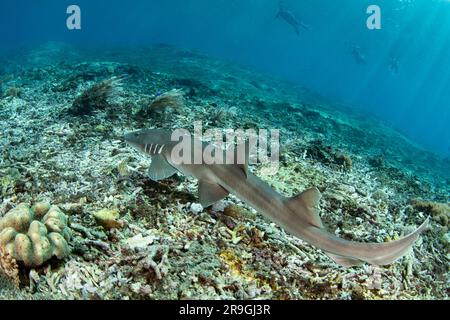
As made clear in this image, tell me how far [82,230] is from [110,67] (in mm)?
13977

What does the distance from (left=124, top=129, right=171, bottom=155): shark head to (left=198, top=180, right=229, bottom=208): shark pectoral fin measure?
0.87m

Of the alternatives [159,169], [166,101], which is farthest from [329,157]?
[159,169]

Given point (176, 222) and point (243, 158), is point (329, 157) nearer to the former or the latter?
point (176, 222)

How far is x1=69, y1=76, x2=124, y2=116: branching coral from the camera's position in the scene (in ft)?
30.8

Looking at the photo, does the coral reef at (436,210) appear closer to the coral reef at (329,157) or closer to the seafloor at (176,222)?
the seafloor at (176,222)

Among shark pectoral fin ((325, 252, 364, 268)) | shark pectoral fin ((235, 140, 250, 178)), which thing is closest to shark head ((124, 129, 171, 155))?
shark pectoral fin ((235, 140, 250, 178))

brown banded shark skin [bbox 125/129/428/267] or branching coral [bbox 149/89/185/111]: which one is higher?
brown banded shark skin [bbox 125/129/428/267]

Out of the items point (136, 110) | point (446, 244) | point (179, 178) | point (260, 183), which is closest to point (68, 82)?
point (136, 110)

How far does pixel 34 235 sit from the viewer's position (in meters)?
3.74

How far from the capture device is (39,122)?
8828mm

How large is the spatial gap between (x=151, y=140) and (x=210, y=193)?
1.23 metres

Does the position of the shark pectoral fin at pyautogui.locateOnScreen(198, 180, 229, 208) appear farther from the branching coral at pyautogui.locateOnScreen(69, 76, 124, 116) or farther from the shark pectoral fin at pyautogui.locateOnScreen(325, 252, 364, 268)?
the branching coral at pyautogui.locateOnScreen(69, 76, 124, 116)
